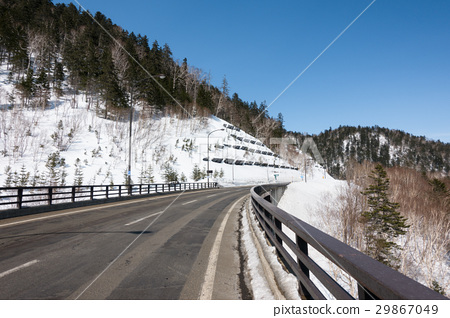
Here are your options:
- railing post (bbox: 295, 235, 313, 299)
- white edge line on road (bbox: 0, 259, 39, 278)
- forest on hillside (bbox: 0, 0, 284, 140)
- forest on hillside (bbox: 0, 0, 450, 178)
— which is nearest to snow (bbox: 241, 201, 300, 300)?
railing post (bbox: 295, 235, 313, 299)

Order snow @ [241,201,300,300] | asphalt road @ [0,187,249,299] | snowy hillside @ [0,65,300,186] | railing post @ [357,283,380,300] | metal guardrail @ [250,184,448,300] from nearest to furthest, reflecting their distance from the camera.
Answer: metal guardrail @ [250,184,448,300], railing post @ [357,283,380,300], snow @ [241,201,300,300], asphalt road @ [0,187,249,299], snowy hillside @ [0,65,300,186]

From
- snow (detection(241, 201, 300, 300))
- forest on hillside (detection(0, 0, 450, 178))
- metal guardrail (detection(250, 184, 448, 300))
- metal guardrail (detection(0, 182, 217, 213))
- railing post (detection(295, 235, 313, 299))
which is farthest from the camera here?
forest on hillside (detection(0, 0, 450, 178))

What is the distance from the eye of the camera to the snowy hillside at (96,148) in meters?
29.6

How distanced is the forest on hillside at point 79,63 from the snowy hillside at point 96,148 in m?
2.81

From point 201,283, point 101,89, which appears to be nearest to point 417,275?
point 201,283

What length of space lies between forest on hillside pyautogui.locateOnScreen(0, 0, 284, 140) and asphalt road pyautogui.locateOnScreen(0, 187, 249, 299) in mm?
41160

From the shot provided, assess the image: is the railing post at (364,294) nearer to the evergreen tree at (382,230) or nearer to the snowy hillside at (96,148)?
the evergreen tree at (382,230)

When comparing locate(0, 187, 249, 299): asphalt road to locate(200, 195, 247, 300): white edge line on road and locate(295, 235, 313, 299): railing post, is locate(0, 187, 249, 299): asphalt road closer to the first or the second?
locate(200, 195, 247, 300): white edge line on road

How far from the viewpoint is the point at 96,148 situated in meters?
39.1

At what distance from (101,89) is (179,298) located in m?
62.3

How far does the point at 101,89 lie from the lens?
2137 inches

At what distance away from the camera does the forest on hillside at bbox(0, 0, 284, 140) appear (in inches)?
1984

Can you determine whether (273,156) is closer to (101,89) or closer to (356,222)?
(101,89)

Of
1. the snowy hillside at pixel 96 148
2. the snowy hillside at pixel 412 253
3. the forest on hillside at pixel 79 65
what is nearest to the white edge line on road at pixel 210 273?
the snowy hillside at pixel 412 253
